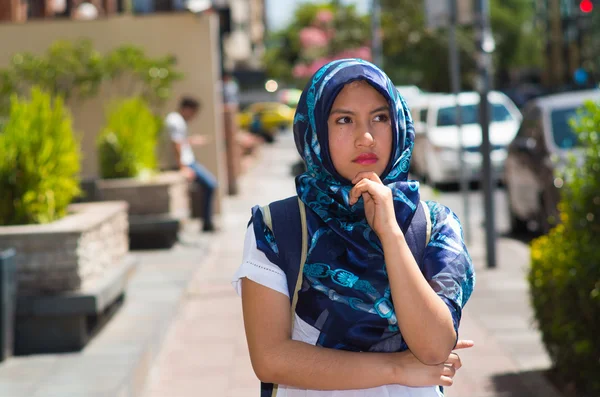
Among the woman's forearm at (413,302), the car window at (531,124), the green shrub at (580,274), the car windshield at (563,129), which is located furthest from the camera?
the car window at (531,124)

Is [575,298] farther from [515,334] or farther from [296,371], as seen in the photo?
[296,371]

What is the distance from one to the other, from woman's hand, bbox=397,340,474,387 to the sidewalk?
11.3 ft

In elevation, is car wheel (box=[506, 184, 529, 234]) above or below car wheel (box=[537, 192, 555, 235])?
below

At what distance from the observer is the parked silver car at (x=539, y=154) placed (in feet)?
36.4

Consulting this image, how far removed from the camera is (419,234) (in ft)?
7.95

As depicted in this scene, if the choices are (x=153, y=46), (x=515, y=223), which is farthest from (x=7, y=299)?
(x=153, y=46)

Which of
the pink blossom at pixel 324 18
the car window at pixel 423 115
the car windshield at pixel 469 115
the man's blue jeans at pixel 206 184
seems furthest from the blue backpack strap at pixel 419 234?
the pink blossom at pixel 324 18

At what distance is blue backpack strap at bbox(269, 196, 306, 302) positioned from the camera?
238 centimetres

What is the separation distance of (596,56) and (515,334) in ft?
127

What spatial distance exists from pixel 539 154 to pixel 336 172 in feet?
31.3

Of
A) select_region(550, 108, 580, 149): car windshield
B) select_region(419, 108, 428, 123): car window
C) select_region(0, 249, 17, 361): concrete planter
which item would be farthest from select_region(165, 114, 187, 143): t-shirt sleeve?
select_region(419, 108, 428, 123): car window

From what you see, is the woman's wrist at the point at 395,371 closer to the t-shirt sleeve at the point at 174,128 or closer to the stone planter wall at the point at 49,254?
the stone planter wall at the point at 49,254

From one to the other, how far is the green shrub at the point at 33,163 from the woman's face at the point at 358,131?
5115mm

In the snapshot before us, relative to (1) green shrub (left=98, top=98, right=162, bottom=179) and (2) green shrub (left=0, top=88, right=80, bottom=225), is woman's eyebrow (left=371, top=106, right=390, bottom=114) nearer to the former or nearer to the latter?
(2) green shrub (left=0, top=88, right=80, bottom=225)
